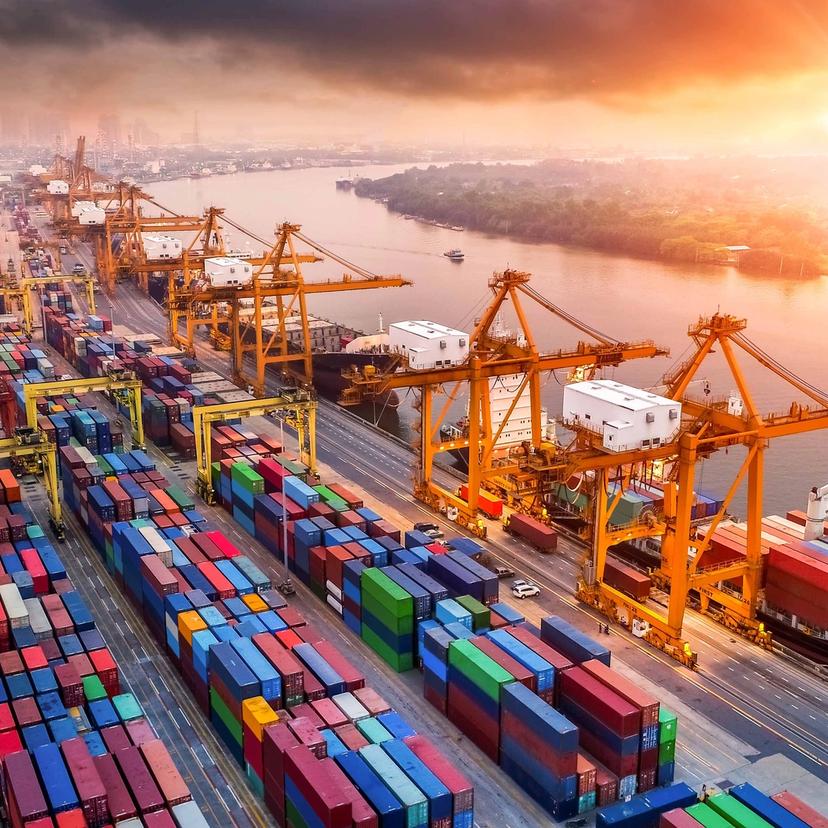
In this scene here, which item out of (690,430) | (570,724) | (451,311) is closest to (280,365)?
(451,311)

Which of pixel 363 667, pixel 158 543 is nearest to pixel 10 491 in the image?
pixel 158 543

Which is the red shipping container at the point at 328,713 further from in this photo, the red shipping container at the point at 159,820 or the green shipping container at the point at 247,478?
the green shipping container at the point at 247,478

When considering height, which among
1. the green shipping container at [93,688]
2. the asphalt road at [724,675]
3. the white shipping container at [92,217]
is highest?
the white shipping container at [92,217]

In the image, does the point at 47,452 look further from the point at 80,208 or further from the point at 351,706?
the point at 80,208

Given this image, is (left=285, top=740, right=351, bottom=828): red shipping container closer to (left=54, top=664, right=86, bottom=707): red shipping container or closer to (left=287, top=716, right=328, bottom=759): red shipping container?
(left=287, top=716, right=328, bottom=759): red shipping container

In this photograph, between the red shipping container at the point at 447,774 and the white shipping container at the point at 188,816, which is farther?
the red shipping container at the point at 447,774

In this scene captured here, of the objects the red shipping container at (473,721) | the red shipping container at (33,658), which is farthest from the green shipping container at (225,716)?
the red shipping container at (473,721)

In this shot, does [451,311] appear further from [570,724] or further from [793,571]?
[570,724]

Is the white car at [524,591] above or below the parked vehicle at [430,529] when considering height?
below
